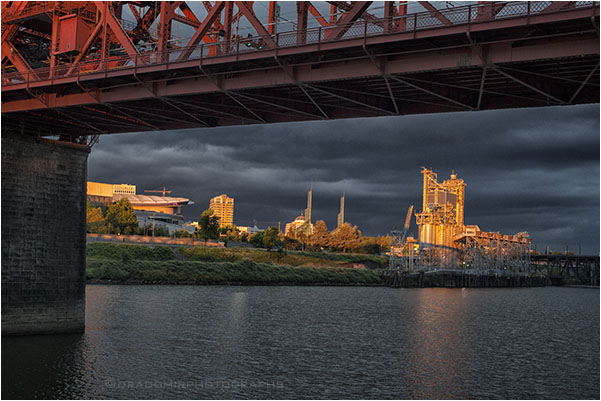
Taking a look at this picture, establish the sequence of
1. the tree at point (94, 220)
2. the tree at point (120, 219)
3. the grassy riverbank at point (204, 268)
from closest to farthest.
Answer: the grassy riverbank at point (204, 268), the tree at point (94, 220), the tree at point (120, 219)

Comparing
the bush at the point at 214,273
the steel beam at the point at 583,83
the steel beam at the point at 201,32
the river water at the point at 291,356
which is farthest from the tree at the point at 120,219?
the steel beam at the point at 583,83

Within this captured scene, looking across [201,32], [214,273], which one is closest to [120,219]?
[214,273]

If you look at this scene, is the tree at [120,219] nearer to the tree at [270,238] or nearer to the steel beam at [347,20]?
the tree at [270,238]

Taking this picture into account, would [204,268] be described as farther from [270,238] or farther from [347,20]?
[347,20]

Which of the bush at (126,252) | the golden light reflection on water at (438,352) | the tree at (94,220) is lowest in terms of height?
the golden light reflection on water at (438,352)

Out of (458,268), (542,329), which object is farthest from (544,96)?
(458,268)

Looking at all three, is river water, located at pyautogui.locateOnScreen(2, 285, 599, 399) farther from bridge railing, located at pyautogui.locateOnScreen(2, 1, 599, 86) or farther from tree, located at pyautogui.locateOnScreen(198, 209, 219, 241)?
tree, located at pyautogui.locateOnScreen(198, 209, 219, 241)

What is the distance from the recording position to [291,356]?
148 feet

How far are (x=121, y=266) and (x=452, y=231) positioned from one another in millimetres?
113536

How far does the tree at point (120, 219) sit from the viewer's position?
164 meters

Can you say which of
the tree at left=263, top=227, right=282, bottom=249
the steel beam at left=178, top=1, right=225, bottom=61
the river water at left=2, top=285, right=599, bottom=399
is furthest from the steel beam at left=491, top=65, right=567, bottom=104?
the tree at left=263, top=227, right=282, bottom=249

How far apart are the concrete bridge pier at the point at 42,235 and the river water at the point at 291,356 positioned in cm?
174

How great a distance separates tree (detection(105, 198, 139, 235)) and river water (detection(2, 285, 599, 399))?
285ft

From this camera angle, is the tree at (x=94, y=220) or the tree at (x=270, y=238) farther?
the tree at (x=270, y=238)
